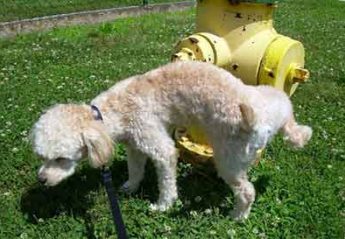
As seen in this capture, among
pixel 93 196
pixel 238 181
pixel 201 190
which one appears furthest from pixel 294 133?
pixel 93 196

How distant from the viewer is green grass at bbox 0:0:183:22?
12438 mm

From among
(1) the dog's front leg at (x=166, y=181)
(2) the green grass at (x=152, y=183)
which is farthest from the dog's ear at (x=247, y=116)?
(2) the green grass at (x=152, y=183)

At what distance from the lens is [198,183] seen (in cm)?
570

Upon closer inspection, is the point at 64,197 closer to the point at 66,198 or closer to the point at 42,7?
the point at 66,198

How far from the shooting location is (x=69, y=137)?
4.54m

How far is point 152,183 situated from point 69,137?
1.42m

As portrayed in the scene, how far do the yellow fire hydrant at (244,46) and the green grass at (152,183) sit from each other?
68 centimetres

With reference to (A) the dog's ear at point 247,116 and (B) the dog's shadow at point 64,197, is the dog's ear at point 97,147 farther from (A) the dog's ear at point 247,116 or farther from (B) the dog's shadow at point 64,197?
(A) the dog's ear at point 247,116

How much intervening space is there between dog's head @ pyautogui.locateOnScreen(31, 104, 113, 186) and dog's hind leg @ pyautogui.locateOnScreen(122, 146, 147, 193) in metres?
0.83

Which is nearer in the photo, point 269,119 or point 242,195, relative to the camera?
point 269,119

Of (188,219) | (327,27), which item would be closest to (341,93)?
(188,219)

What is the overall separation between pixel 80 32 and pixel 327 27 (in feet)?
18.8

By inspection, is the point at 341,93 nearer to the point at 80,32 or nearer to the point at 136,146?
the point at 136,146

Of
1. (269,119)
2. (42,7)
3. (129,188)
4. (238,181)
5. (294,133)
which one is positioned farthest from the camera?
(42,7)
